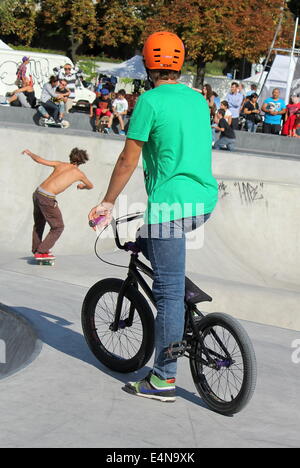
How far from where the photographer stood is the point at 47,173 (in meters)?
13.9

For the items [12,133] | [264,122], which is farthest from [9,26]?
[12,133]

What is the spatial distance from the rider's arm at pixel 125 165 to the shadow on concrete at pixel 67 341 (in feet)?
4.05

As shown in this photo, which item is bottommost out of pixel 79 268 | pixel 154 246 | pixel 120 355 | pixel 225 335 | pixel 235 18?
pixel 79 268

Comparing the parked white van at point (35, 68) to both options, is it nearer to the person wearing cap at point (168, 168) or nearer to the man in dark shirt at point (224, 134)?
the man in dark shirt at point (224, 134)

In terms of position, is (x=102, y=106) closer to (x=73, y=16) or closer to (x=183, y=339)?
(x=183, y=339)

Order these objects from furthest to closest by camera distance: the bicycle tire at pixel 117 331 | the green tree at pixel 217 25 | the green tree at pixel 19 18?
the green tree at pixel 19 18
the green tree at pixel 217 25
the bicycle tire at pixel 117 331

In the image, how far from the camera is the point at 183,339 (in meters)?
4.07

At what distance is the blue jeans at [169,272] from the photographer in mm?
3842

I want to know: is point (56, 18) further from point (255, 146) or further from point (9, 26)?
point (255, 146)

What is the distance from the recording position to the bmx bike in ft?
12.7

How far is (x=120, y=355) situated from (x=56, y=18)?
49494 mm

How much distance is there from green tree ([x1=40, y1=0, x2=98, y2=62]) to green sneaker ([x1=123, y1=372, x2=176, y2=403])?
4791cm
